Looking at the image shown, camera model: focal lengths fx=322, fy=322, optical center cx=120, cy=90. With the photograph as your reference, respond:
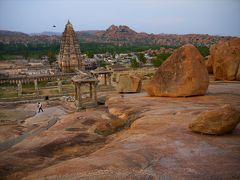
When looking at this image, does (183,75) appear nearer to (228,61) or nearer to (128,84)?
(128,84)

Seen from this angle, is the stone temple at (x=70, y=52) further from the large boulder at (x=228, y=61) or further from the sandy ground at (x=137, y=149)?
the sandy ground at (x=137, y=149)

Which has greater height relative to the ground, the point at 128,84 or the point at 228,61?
the point at 228,61

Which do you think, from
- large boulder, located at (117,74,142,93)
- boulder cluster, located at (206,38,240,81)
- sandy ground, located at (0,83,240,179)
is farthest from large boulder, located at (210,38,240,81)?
sandy ground, located at (0,83,240,179)

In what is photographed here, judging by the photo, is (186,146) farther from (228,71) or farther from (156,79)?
(228,71)

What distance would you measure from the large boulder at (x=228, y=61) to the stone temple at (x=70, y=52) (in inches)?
1274

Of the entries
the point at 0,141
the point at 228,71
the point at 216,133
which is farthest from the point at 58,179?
the point at 228,71

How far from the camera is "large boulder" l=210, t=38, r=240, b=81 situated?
28.6 metres

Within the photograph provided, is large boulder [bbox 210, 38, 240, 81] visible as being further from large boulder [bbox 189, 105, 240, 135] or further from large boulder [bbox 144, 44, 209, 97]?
large boulder [bbox 189, 105, 240, 135]

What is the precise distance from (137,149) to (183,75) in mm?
10932

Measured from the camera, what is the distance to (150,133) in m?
13.6

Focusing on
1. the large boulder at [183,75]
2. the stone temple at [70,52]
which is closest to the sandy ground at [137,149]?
the large boulder at [183,75]

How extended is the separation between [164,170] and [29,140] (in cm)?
941

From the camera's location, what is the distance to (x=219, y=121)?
12.9 meters

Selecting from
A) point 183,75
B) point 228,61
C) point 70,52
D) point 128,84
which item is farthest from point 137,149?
point 70,52
